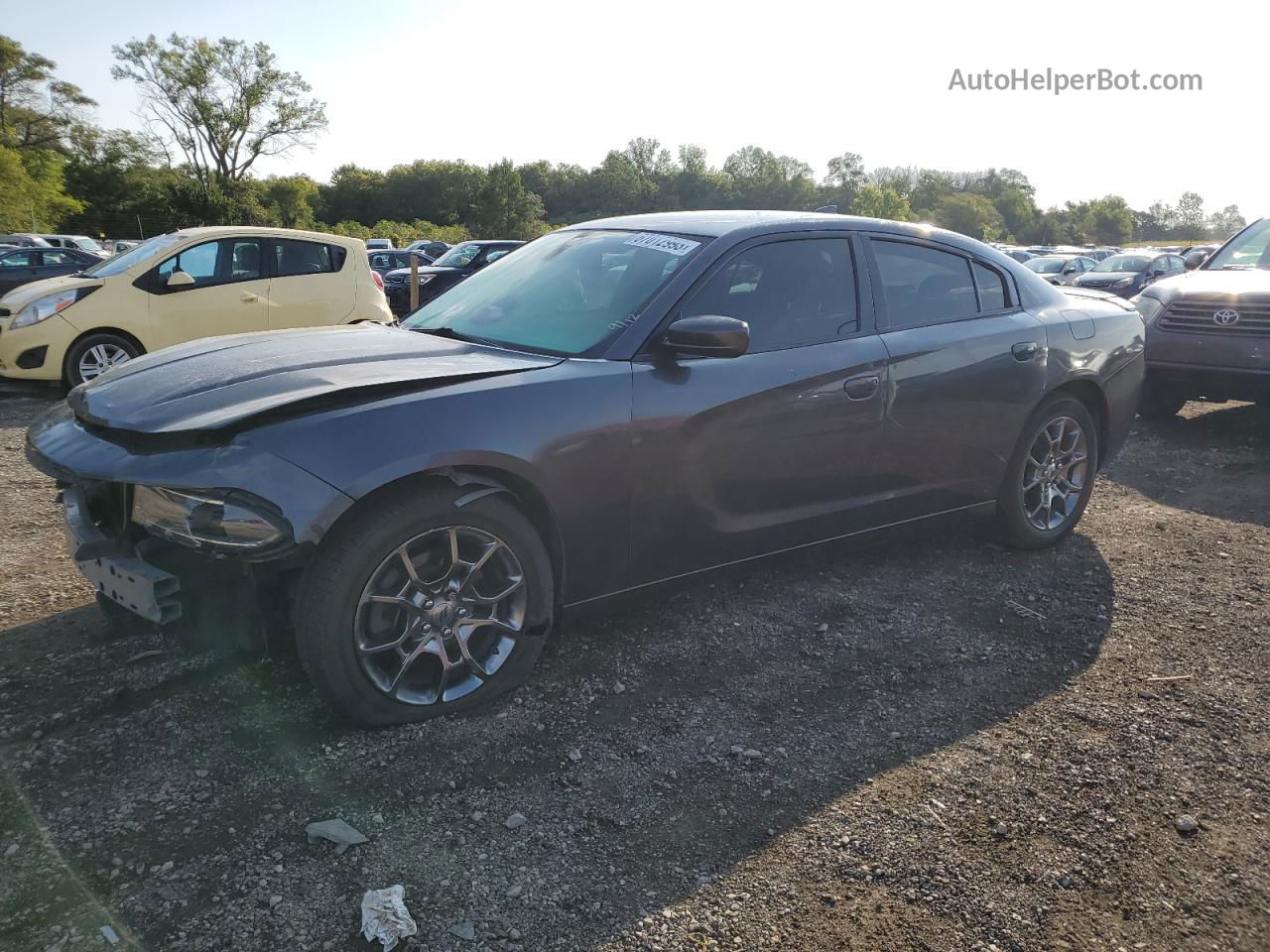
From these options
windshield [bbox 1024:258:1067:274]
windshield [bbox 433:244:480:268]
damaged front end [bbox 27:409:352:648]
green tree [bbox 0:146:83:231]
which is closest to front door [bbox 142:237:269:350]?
damaged front end [bbox 27:409:352:648]

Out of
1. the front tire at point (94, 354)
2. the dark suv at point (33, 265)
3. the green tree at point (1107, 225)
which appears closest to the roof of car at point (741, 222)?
the front tire at point (94, 354)

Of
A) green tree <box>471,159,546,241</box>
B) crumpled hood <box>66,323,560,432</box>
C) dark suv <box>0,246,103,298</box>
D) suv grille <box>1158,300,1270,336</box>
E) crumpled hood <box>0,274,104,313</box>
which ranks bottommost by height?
crumpled hood <box>66,323,560,432</box>

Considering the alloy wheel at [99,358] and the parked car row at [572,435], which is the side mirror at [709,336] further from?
the alloy wheel at [99,358]

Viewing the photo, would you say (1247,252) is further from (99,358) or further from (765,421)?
(99,358)

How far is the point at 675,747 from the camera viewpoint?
2852mm

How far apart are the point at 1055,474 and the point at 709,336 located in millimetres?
2540

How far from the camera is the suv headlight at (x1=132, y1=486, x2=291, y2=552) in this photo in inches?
98.2

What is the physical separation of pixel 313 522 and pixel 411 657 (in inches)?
21.6

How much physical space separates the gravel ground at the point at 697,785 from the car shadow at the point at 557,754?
1cm

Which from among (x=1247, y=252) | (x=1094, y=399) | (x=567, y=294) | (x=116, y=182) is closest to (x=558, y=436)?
(x=567, y=294)

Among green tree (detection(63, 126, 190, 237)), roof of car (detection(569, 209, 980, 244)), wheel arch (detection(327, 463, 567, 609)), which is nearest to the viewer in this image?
wheel arch (detection(327, 463, 567, 609))

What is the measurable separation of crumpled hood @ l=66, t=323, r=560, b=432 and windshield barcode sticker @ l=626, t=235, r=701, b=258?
733 millimetres

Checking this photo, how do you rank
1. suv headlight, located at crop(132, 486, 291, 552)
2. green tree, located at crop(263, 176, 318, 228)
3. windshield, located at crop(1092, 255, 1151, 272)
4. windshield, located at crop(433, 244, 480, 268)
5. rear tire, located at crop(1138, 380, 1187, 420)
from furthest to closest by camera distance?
1. green tree, located at crop(263, 176, 318, 228)
2. windshield, located at crop(1092, 255, 1151, 272)
3. windshield, located at crop(433, 244, 480, 268)
4. rear tire, located at crop(1138, 380, 1187, 420)
5. suv headlight, located at crop(132, 486, 291, 552)

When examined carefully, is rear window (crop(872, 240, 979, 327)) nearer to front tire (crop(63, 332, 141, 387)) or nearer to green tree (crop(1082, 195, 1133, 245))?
front tire (crop(63, 332, 141, 387))
